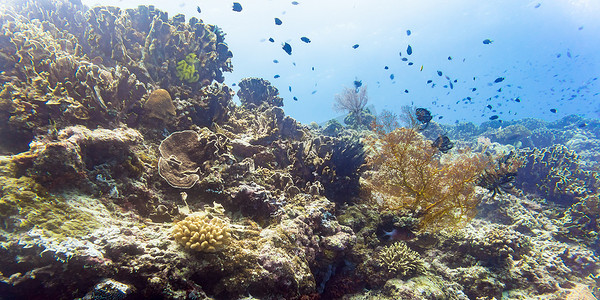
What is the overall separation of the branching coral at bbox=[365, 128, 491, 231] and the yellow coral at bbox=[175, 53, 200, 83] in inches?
247

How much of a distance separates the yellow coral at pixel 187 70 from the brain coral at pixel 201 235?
6022 millimetres

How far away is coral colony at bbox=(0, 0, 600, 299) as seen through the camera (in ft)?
7.95

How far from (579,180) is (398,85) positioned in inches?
6177

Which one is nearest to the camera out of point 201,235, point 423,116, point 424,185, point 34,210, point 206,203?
point 34,210

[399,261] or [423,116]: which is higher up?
[423,116]

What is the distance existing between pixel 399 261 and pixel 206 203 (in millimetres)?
4007

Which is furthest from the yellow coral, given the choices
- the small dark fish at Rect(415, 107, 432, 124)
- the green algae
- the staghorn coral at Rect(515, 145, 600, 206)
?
the staghorn coral at Rect(515, 145, 600, 206)

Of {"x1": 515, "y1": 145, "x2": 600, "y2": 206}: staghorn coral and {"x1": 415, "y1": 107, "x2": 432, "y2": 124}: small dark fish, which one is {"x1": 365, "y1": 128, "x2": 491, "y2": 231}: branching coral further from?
{"x1": 515, "y1": 145, "x2": 600, "y2": 206}: staghorn coral

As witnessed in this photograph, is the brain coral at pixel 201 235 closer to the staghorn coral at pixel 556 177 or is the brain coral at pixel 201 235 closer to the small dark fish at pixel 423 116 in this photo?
the small dark fish at pixel 423 116

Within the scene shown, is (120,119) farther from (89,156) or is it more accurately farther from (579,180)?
(579,180)

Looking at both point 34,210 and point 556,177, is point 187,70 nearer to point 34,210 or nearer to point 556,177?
point 34,210

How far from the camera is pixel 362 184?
620 cm

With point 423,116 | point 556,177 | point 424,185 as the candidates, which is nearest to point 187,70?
point 423,116

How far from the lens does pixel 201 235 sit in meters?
2.71
